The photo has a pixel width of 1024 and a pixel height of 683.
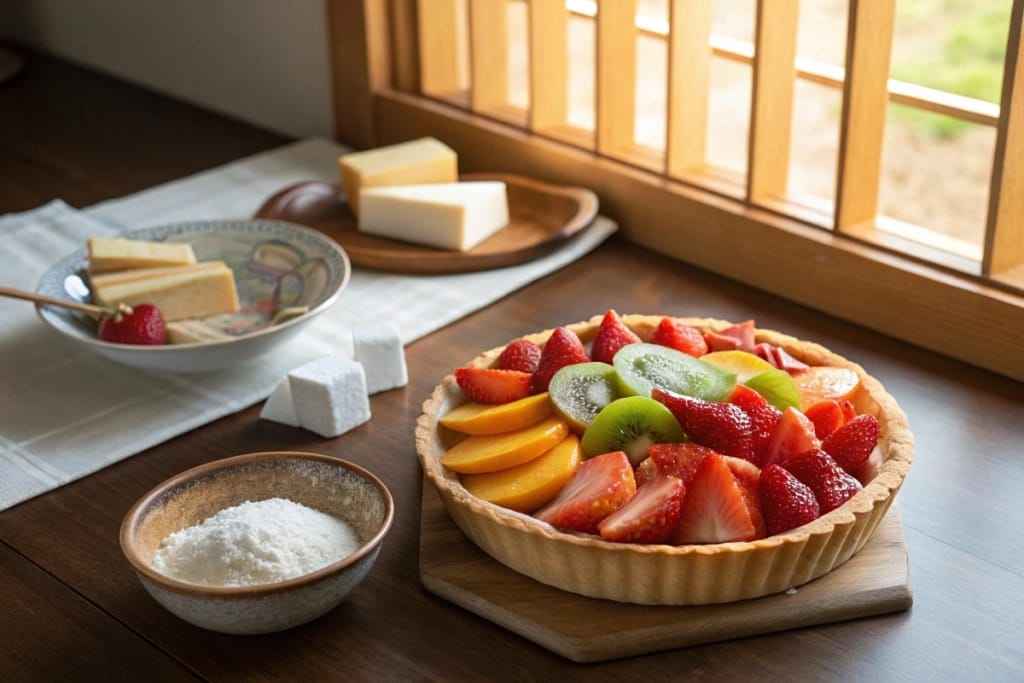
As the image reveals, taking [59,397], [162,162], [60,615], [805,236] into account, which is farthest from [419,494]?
[162,162]

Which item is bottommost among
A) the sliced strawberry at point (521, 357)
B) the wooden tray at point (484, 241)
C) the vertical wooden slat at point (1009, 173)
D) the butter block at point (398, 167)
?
the wooden tray at point (484, 241)

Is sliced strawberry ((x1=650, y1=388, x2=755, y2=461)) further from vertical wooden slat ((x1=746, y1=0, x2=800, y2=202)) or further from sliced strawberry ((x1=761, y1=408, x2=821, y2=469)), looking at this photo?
vertical wooden slat ((x1=746, y1=0, x2=800, y2=202))

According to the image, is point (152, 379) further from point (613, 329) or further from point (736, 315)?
point (736, 315)

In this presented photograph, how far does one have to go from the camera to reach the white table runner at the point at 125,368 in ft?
3.60

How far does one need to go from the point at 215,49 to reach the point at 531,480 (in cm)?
125

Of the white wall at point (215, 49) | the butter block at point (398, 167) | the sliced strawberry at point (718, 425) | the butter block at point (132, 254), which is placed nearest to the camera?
the sliced strawberry at point (718, 425)

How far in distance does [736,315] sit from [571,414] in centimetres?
41

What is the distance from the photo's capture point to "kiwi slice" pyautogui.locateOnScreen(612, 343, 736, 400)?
3.18ft

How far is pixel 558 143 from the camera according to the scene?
5.08ft

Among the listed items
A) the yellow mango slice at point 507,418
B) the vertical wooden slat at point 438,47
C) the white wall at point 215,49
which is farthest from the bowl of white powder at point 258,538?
the white wall at point 215,49

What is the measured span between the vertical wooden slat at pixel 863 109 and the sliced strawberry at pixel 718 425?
0.43m

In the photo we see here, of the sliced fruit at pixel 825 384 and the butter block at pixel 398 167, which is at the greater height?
the butter block at pixel 398 167

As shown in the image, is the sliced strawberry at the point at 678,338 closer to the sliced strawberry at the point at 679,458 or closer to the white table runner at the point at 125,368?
the sliced strawberry at the point at 679,458

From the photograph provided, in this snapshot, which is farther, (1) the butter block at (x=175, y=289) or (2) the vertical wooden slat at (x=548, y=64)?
(2) the vertical wooden slat at (x=548, y=64)
